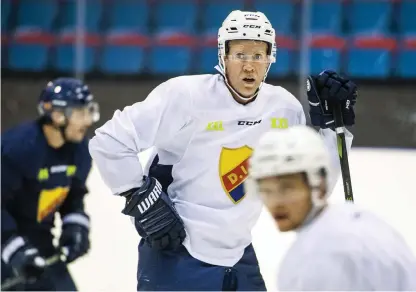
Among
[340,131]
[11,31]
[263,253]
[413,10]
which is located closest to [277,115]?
[340,131]

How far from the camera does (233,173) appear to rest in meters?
2.32

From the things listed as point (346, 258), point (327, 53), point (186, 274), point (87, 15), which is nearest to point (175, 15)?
point (87, 15)

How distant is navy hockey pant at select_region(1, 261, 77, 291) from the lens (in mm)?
2908

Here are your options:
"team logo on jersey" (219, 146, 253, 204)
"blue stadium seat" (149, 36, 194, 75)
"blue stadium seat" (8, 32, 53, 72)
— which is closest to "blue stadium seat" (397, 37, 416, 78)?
"blue stadium seat" (149, 36, 194, 75)

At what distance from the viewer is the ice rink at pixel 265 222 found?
313 cm

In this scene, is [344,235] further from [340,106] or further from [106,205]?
[106,205]

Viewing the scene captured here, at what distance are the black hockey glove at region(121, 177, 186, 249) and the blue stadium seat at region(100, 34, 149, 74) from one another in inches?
188

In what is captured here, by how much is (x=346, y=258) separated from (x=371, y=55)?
18.5ft

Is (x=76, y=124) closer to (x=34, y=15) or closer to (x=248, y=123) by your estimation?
(x=248, y=123)

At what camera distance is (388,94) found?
253 inches

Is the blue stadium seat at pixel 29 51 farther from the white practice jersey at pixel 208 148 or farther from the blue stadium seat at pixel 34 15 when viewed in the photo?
the white practice jersey at pixel 208 148

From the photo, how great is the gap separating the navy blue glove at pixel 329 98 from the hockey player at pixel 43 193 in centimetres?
89

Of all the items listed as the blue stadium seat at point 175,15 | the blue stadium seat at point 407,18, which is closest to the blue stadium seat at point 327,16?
the blue stadium seat at point 407,18

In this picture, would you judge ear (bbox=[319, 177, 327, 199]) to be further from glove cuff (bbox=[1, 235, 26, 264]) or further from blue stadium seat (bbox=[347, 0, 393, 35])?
blue stadium seat (bbox=[347, 0, 393, 35])
